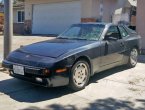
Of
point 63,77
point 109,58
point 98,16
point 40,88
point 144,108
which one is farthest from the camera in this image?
point 98,16

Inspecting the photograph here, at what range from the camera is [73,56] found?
619cm


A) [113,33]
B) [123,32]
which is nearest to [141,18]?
[123,32]

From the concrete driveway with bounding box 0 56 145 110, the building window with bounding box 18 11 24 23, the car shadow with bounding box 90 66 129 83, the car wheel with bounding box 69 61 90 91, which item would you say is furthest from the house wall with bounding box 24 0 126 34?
the car wheel with bounding box 69 61 90 91

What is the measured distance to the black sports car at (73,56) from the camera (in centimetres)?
585

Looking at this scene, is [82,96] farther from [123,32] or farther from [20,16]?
[20,16]

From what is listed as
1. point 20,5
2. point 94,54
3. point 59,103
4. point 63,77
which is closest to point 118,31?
point 94,54

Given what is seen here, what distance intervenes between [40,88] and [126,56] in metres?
2.99

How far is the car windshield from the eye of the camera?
7.41 metres

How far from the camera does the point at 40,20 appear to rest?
83.5 feet

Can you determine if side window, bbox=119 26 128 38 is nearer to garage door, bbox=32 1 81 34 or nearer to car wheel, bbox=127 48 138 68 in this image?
car wheel, bbox=127 48 138 68

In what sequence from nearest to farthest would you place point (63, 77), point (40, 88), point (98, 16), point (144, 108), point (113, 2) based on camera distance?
point (144, 108)
point (63, 77)
point (40, 88)
point (98, 16)
point (113, 2)

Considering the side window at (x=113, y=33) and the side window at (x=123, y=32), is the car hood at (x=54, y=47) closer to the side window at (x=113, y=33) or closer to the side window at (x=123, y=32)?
the side window at (x=113, y=33)

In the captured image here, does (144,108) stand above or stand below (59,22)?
below

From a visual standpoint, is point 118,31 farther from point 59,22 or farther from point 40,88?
point 59,22
